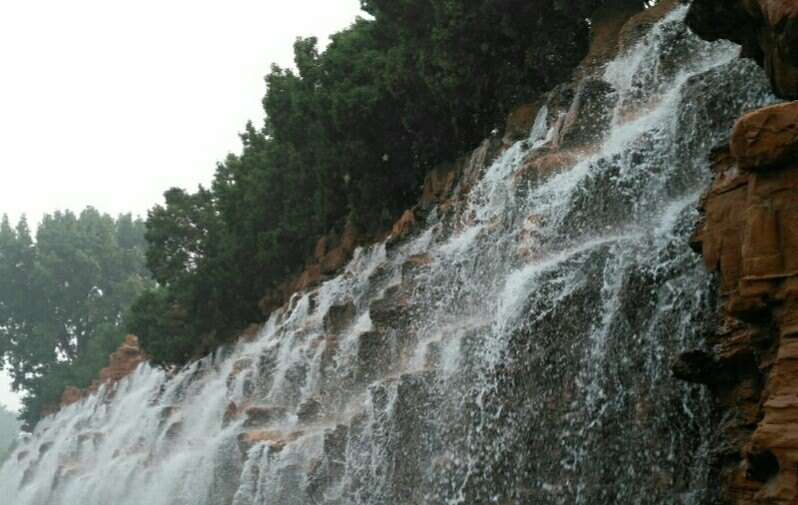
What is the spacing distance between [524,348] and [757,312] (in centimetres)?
509

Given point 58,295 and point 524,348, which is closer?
point 524,348

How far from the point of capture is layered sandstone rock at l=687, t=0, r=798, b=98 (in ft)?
24.9

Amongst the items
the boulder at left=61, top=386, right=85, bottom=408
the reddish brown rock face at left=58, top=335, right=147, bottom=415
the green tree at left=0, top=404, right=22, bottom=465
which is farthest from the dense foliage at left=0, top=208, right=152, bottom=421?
the green tree at left=0, top=404, right=22, bottom=465

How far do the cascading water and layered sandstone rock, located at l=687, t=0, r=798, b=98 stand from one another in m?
2.21

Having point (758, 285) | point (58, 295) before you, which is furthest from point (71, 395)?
point (758, 285)

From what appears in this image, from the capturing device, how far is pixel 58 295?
59094 millimetres

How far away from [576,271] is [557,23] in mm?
9815

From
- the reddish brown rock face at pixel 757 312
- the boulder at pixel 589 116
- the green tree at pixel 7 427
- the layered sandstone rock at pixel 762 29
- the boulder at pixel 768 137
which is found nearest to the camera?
the reddish brown rock face at pixel 757 312

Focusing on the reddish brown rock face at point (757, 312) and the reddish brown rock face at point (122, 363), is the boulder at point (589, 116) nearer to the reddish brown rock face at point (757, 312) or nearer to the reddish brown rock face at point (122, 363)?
the reddish brown rock face at point (757, 312)

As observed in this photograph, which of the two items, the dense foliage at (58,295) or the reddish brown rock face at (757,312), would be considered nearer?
the reddish brown rock face at (757,312)

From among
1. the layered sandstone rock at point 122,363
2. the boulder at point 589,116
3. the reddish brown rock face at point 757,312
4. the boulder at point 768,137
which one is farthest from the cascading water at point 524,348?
the layered sandstone rock at point 122,363

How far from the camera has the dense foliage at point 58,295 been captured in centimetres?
5544

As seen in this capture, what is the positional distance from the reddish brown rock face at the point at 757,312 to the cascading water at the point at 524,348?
1.32 meters

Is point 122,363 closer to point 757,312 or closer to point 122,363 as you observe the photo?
point 122,363
